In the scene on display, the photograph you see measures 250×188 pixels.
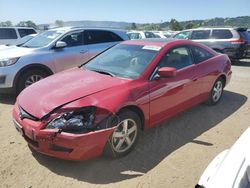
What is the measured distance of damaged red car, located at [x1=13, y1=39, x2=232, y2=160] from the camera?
342cm

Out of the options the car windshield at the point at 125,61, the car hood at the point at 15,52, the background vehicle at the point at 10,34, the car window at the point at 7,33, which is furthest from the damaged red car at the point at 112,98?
the car window at the point at 7,33

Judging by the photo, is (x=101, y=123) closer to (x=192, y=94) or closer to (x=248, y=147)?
(x=248, y=147)

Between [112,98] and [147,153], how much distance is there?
1.00 metres

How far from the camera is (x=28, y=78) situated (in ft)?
22.1

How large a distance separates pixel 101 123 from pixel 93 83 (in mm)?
804

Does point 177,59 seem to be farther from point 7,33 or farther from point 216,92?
point 7,33

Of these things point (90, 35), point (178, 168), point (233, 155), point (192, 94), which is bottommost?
point (178, 168)

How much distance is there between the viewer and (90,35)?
821 cm

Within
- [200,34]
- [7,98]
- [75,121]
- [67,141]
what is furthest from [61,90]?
[200,34]

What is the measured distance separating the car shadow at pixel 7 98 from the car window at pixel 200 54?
162 inches

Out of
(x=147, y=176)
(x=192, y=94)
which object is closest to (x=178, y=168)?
(x=147, y=176)

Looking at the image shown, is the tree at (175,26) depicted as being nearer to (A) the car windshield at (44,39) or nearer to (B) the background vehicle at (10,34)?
(B) the background vehicle at (10,34)

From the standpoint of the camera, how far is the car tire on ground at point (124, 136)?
373cm

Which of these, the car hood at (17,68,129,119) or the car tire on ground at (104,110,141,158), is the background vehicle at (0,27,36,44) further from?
the car tire on ground at (104,110,141,158)
